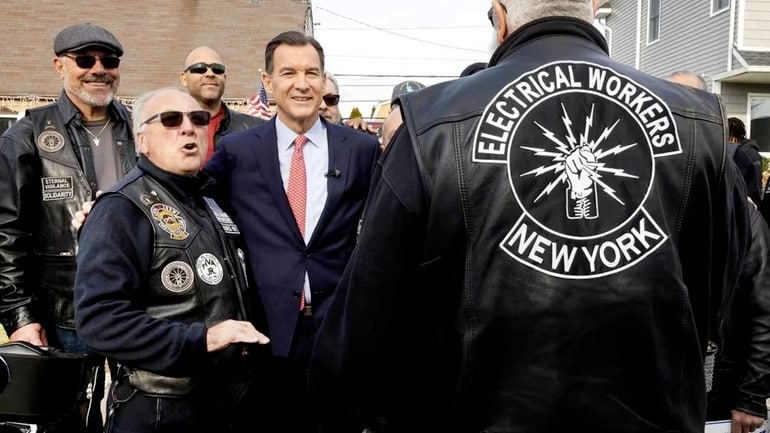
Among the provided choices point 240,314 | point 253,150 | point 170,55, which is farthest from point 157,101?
point 170,55

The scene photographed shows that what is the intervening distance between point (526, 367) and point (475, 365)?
114mm

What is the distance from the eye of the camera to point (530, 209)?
1503mm

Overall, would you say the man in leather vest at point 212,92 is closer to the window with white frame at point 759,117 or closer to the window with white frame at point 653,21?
the window with white frame at point 759,117

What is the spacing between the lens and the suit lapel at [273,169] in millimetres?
2979

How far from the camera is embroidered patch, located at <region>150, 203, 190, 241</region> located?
2402 millimetres

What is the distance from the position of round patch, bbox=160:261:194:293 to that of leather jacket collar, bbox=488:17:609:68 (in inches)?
53.2

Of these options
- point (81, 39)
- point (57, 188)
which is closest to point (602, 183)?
point (57, 188)

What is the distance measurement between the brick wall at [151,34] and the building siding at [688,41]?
10179 mm

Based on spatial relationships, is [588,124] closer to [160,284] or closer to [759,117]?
[160,284]

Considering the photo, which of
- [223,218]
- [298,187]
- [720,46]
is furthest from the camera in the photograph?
[720,46]

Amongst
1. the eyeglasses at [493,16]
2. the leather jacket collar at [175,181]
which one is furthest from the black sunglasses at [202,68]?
the eyeglasses at [493,16]

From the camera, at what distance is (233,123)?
470 centimetres

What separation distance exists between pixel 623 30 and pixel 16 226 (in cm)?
2113

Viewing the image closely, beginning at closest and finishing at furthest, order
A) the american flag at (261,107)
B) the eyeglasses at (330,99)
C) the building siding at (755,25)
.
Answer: the eyeglasses at (330,99)
the american flag at (261,107)
the building siding at (755,25)
